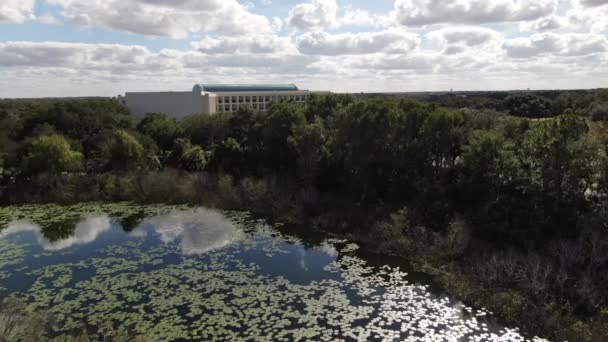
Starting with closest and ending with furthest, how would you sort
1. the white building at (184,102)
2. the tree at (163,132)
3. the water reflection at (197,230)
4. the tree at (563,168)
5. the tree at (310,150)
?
1. the tree at (563,168)
2. the water reflection at (197,230)
3. the tree at (310,150)
4. the tree at (163,132)
5. the white building at (184,102)

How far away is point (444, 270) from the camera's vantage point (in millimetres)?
15109

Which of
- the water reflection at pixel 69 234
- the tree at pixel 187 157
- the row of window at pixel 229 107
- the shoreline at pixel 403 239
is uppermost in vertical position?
the row of window at pixel 229 107

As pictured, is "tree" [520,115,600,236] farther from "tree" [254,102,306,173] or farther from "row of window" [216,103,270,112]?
"row of window" [216,103,270,112]

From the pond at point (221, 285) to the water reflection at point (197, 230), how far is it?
53mm

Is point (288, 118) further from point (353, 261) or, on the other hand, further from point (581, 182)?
point (581, 182)

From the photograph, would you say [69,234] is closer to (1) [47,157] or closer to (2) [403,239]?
(1) [47,157]

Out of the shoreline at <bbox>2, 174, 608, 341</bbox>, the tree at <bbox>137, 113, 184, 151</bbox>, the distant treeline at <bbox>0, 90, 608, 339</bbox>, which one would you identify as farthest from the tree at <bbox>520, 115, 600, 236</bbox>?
the tree at <bbox>137, 113, 184, 151</bbox>

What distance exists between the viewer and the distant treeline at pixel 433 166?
1330 centimetres

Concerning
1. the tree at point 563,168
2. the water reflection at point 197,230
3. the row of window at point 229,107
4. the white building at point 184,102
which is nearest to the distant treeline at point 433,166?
the tree at point 563,168

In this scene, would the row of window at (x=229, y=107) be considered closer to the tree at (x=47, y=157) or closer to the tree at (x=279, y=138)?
the tree at (x=279, y=138)

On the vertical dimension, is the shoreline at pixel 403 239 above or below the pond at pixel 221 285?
above

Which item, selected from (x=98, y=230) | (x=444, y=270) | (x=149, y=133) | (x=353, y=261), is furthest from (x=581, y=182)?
(x=149, y=133)

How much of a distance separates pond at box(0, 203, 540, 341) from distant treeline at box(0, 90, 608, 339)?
221cm

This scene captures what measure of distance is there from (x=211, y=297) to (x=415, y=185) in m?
10.3
